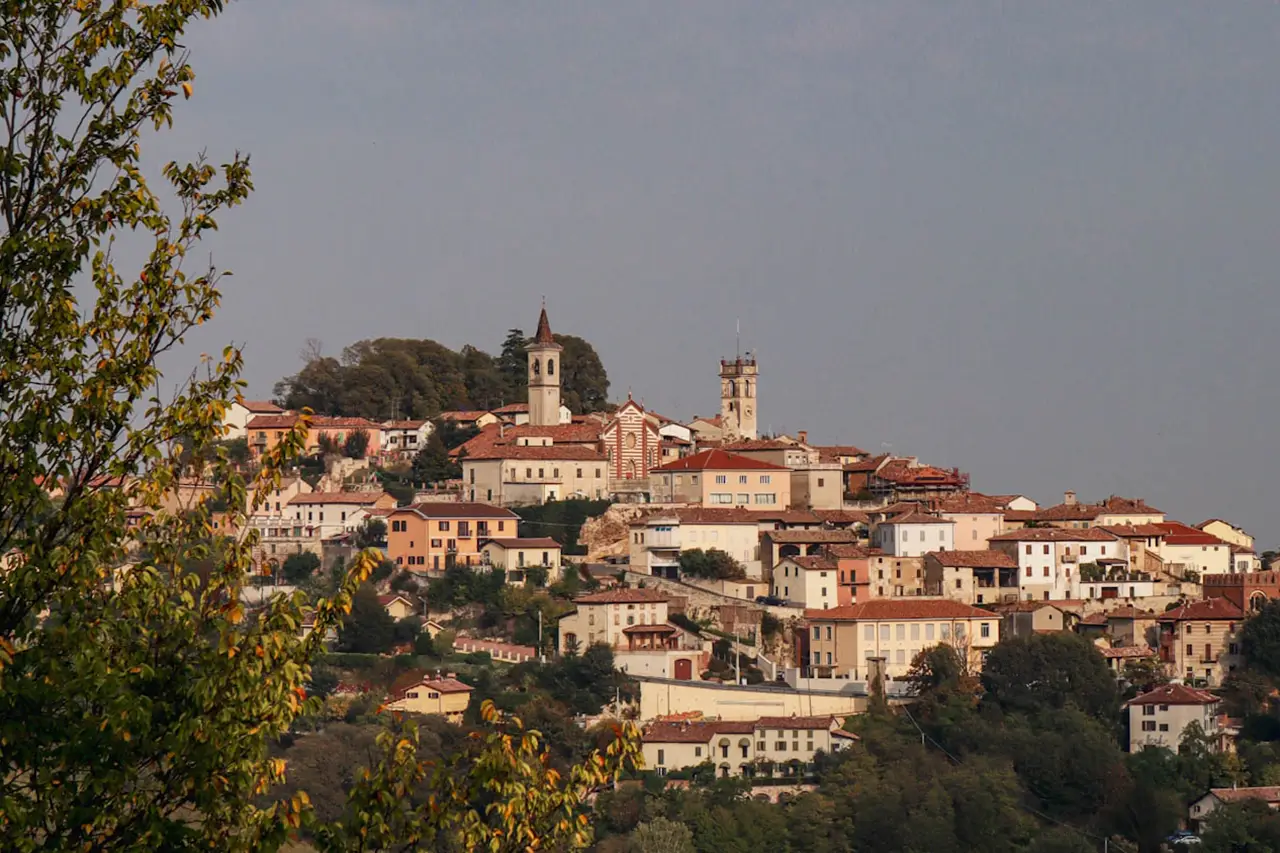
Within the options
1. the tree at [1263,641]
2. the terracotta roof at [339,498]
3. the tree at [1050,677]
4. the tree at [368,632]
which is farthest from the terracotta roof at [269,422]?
the tree at [1263,641]

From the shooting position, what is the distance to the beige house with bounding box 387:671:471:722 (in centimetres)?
5050

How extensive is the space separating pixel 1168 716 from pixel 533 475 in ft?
62.7

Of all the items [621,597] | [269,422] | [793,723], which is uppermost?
[269,422]

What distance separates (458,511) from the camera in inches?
2334

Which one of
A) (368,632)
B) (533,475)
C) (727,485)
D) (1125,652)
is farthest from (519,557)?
(1125,652)

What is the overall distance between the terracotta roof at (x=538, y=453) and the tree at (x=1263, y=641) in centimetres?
1819

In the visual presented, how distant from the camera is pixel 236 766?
28.4 feet

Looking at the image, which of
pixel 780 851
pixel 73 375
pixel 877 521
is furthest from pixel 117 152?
pixel 877 521

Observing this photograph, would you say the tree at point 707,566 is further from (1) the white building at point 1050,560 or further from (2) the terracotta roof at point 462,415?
(2) the terracotta roof at point 462,415

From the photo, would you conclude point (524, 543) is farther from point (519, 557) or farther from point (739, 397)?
point (739, 397)

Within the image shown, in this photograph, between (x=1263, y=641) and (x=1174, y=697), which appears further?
(x=1263, y=641)

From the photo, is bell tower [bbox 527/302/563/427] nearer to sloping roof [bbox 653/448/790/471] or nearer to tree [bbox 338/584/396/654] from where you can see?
sloping roof [bbox 653/448/790/471]

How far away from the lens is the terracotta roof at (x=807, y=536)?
58.1 meters

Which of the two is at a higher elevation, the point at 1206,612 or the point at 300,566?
the point at 300,566
